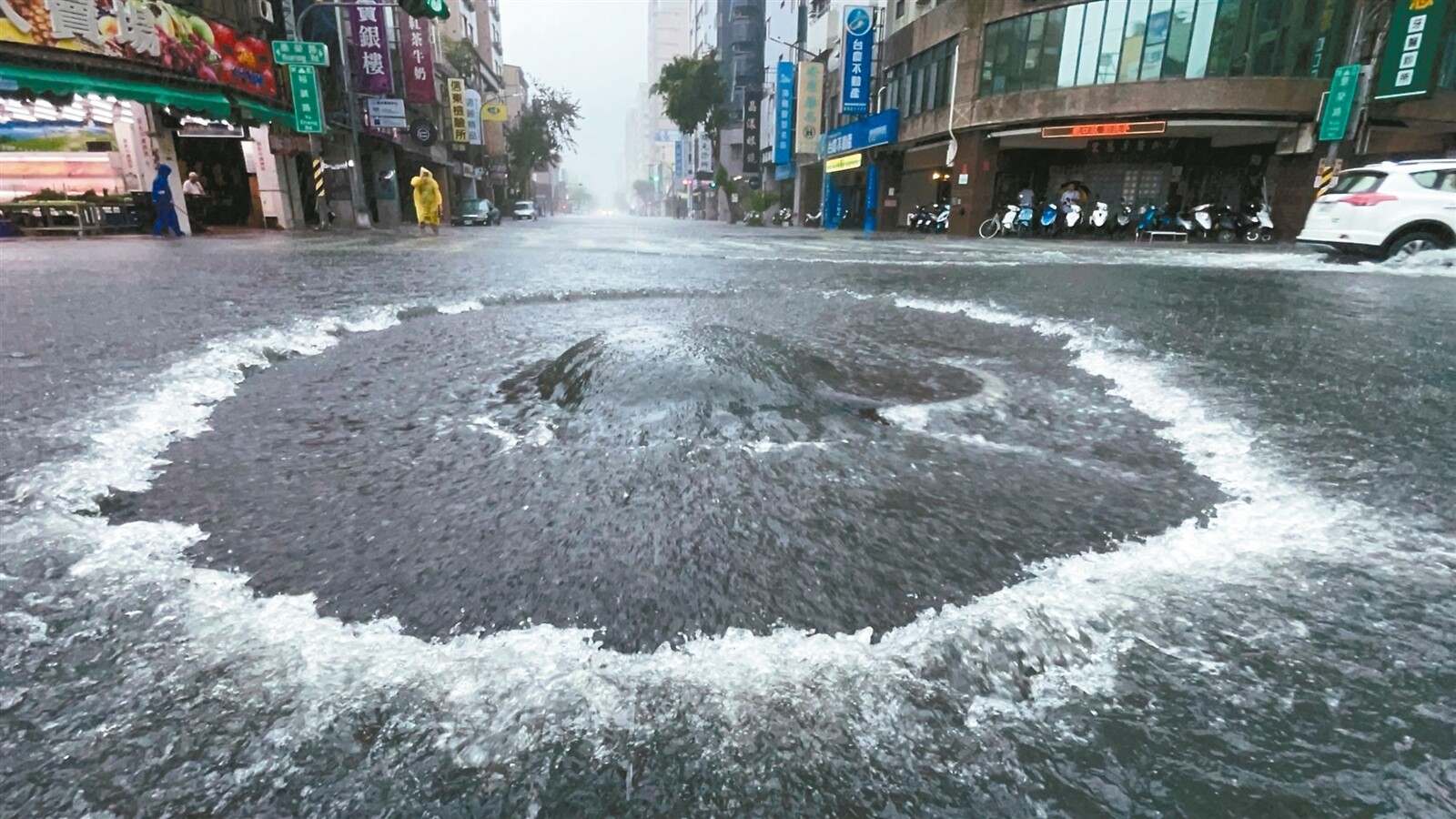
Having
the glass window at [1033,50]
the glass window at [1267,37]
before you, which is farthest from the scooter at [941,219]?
the glass window at [1267,37]

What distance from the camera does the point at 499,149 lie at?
46.0m

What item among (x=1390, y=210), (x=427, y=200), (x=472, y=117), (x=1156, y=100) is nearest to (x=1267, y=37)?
(x=1156, y=100)

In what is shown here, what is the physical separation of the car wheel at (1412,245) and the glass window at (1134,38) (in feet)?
37.4

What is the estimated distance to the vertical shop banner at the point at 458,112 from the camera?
115ft

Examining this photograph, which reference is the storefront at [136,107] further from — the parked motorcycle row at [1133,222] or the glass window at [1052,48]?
the glass window at [1052,48]

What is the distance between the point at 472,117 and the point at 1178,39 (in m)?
30.0

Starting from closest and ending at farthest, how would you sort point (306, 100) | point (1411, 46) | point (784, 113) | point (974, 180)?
1. point (1411, 46)
2. point (306, 100)
3. point (974, 180)
4. point (784, 113)

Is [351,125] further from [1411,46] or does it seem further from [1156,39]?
[1411,46]

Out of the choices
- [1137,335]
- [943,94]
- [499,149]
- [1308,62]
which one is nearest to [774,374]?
[1137,335]

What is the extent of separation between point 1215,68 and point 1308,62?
6.68 ft

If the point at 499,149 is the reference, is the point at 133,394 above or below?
below

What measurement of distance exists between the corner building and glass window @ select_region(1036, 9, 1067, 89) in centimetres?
3

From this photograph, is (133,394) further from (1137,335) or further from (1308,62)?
(1308,62)

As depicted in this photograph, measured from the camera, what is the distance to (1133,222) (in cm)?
2077
